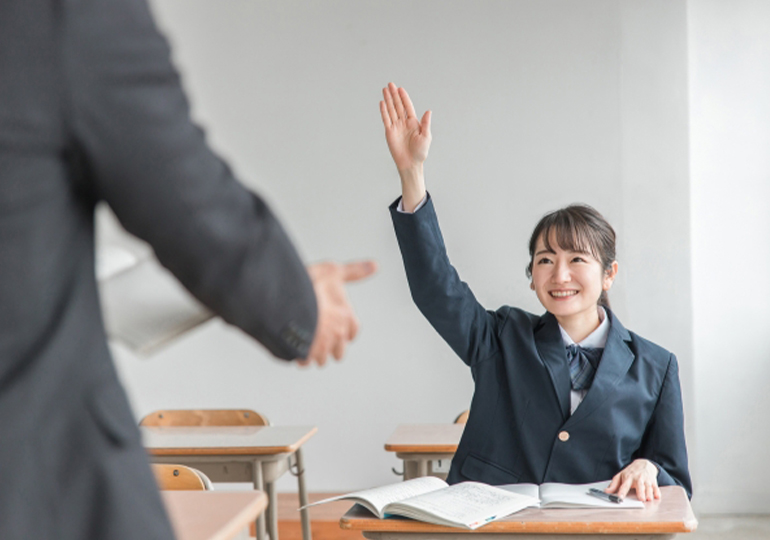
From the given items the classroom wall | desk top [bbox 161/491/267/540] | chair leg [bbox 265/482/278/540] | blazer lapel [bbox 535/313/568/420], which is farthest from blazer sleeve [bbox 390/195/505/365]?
the classroom wall

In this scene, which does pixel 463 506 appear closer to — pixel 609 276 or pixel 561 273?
pixel 561 273

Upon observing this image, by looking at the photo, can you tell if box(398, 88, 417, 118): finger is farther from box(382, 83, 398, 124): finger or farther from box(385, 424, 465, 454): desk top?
box(385, 424, 465, 454): desk top

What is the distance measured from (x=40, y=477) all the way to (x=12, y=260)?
137 millimetres

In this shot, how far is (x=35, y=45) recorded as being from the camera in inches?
18.7

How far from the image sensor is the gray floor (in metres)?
3.57

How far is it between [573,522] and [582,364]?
534 mm

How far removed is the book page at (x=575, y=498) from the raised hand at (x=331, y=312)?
40.0 inches

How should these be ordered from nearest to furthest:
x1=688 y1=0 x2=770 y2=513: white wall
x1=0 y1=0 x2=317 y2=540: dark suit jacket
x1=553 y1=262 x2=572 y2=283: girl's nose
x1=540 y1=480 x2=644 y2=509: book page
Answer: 1. x1=0 y1=0 x2=317 y2=540: dark suit jacket
2. x1=540 y1=480 x2=644 y2=509: book page
3. x1=553 y1=262 x2=572 y2=283: girl's nose
4. x1=688 y1=0 x2=770 y2=513: white wall

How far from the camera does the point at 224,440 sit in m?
2.55

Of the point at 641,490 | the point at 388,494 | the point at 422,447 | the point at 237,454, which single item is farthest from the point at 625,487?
the point at 237,454

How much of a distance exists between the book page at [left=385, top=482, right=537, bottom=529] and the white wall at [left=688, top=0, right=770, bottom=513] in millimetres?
2823

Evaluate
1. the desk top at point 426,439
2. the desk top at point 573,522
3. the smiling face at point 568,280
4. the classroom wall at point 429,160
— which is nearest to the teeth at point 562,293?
the smiling face at point 568,280

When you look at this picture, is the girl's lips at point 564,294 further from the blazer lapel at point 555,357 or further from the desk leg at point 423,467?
the desk leg at point 423,467

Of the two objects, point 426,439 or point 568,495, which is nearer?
point 568,495
